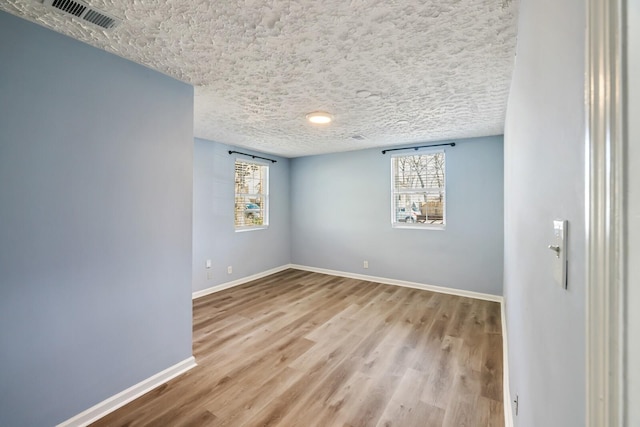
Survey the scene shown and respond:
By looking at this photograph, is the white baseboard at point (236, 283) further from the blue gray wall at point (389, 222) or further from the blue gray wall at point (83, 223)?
the blue gray wall at point (83, 223)

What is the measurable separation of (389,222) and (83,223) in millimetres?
3986

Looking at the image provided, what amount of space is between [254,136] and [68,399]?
10.6 ft

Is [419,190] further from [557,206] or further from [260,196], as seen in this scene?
[557,206]

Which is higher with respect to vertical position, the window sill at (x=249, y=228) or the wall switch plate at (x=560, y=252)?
the wall switch plate at (x=560, y=252)

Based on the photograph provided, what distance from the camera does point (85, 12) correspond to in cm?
146

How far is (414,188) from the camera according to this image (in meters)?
4.59

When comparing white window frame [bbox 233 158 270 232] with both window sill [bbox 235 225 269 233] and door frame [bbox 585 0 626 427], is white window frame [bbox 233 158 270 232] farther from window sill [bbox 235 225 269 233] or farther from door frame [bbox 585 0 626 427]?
door frame [bbox 585 0 626 427]

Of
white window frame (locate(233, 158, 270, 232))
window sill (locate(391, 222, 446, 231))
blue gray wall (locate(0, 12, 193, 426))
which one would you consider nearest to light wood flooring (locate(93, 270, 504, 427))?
blue gray wall (locate(0, 12, 193, 426))

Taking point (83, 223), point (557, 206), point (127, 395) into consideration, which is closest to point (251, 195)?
point (83, 223)

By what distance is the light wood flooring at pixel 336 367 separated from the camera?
6.09 ft

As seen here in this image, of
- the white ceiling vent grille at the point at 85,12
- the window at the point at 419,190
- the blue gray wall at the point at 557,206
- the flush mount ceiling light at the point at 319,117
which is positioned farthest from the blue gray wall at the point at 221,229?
the blue gray wall at the point at 557,206

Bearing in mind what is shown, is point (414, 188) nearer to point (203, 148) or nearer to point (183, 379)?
point (203, 148)

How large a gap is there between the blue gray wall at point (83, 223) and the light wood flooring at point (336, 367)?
1.29ft

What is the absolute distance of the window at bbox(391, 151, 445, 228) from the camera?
4395 millimetres
